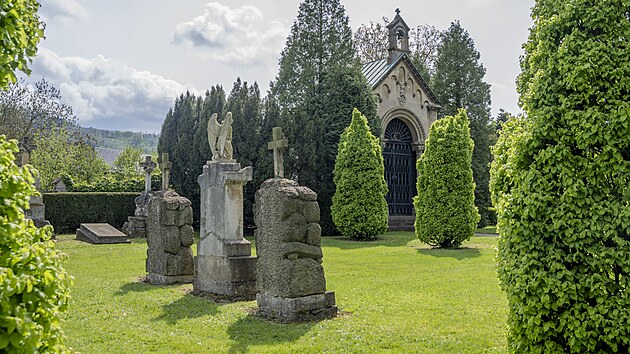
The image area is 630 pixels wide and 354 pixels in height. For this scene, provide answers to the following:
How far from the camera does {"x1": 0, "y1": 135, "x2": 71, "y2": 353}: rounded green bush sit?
2309mm

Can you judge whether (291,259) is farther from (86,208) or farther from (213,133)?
(86,208)

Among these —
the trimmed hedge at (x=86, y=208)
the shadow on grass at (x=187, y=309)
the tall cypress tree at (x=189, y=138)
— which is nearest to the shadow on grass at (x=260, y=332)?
the shadow on grass at (x=187, y=309)

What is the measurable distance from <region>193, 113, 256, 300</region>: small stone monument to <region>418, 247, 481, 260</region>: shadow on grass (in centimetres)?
730

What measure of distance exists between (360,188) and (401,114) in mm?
9544

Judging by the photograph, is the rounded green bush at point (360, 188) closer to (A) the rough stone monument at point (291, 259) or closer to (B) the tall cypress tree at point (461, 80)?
(A) the rough stone monument at point (291, 259)

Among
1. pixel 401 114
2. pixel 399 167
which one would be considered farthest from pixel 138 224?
pixel 401 114

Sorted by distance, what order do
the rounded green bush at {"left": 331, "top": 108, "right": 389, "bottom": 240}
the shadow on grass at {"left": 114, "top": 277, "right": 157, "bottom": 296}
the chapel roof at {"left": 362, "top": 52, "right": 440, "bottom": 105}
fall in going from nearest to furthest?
the shadow on grass at {"left": 114, "top": 277, "right": 157, "bottom": 296}
the rounded green bush at {"left": 331, "top": 108, "right": 389, "bottom": 240}
the chapel roof at {"left": 362, "top": 52, "right": 440, "bottom": 105}

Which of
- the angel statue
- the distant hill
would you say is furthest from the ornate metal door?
the distant hill

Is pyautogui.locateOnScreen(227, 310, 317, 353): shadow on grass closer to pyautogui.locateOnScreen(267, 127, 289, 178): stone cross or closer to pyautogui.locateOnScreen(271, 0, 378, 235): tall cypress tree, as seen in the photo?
pyautogui.locateOnScreen(267, 127, 289, 178): stone cross

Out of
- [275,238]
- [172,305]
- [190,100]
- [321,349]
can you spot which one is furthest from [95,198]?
[321,349]

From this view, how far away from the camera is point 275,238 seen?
8.11 meters

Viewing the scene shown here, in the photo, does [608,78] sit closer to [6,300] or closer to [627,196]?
[627,196]

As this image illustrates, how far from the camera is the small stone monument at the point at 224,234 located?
9953 millimetres

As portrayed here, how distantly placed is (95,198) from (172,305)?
18386 mm
